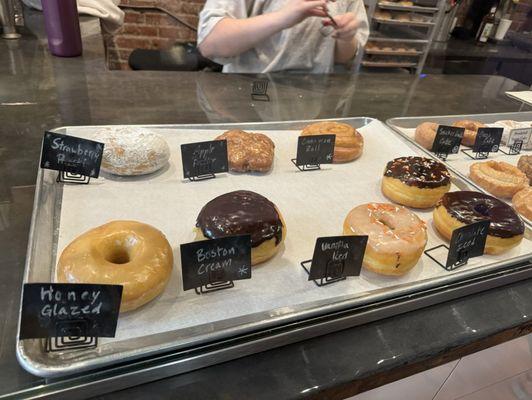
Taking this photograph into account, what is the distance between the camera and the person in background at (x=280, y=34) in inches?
87.7

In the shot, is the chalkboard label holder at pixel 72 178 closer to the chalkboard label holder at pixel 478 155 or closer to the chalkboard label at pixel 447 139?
the chalkboard label at pixel 447 139

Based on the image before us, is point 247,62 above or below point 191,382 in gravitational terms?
above

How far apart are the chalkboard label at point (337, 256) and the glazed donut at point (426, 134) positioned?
1.04 meters

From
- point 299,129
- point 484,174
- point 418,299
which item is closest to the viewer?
point 418,299

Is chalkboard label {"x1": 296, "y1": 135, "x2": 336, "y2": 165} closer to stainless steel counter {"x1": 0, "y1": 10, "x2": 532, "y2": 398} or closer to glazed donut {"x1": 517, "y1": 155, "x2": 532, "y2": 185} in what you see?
stainless steel counter {"x1": 0, "y1": 10, "x2": 532, "y2": 398}

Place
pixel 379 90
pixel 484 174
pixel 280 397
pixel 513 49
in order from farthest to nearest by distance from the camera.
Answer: pixel 513 49, pixel 379 90, pixel 484 174, pixel 280 397

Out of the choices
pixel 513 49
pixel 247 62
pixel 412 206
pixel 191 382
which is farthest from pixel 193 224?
pixel 513 49

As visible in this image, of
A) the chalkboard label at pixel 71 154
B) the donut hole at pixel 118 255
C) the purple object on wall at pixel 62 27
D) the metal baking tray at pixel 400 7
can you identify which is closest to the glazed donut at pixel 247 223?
the donut hole at pixel 118 255

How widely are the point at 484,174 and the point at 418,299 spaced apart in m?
0.86

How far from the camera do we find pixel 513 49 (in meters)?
5.05

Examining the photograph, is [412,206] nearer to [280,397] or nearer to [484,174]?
[484,174]

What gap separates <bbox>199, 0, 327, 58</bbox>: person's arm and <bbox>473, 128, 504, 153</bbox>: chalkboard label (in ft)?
3.49

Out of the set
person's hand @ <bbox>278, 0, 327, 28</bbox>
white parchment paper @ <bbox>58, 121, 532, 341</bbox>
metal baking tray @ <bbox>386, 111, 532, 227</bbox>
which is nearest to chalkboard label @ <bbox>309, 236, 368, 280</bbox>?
white parchment paper @ <bbox>58, 121, 532, 341</bbox>

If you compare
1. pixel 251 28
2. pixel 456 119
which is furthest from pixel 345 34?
pixel 456 119
